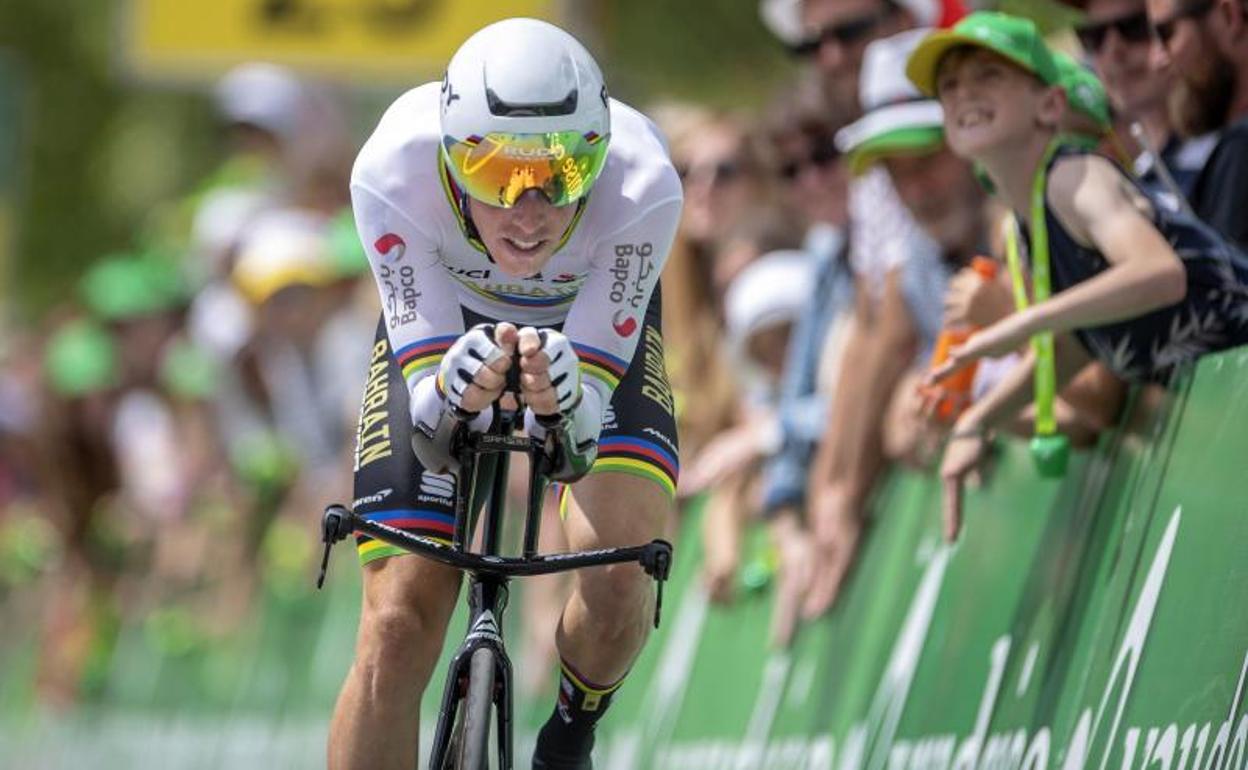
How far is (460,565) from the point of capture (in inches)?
259

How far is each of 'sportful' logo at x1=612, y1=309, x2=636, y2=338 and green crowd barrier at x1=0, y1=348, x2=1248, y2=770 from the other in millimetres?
1372

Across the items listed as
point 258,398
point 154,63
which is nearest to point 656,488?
point 258,398

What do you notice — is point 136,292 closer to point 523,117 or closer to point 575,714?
point 575,714

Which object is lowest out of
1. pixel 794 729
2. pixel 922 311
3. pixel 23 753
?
pixel 23 753

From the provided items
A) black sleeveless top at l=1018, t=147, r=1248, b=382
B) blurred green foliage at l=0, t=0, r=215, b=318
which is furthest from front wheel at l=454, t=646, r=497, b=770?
blurred green foliage at l=0, t=0, r=215, b=318

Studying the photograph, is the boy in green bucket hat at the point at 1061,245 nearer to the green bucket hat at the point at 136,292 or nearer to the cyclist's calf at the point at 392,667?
the cyclist's calf at the point at 392,667

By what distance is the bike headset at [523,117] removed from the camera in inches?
258

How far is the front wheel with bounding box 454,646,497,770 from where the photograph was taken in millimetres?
6469

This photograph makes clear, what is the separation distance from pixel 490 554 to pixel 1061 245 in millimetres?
1785

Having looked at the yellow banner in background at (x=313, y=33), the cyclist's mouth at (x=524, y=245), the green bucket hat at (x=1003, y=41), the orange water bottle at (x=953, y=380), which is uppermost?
the yellow banner in background at (x=313, y=33)

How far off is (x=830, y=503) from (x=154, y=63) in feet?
32.0

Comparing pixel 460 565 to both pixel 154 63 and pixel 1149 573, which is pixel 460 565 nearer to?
pixel 1149 573

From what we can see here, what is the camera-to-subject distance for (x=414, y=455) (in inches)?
286

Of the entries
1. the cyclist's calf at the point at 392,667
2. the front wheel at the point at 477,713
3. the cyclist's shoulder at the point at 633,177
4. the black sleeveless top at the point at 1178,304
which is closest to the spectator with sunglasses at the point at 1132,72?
the black sleeveless top at the point at 1178,304
